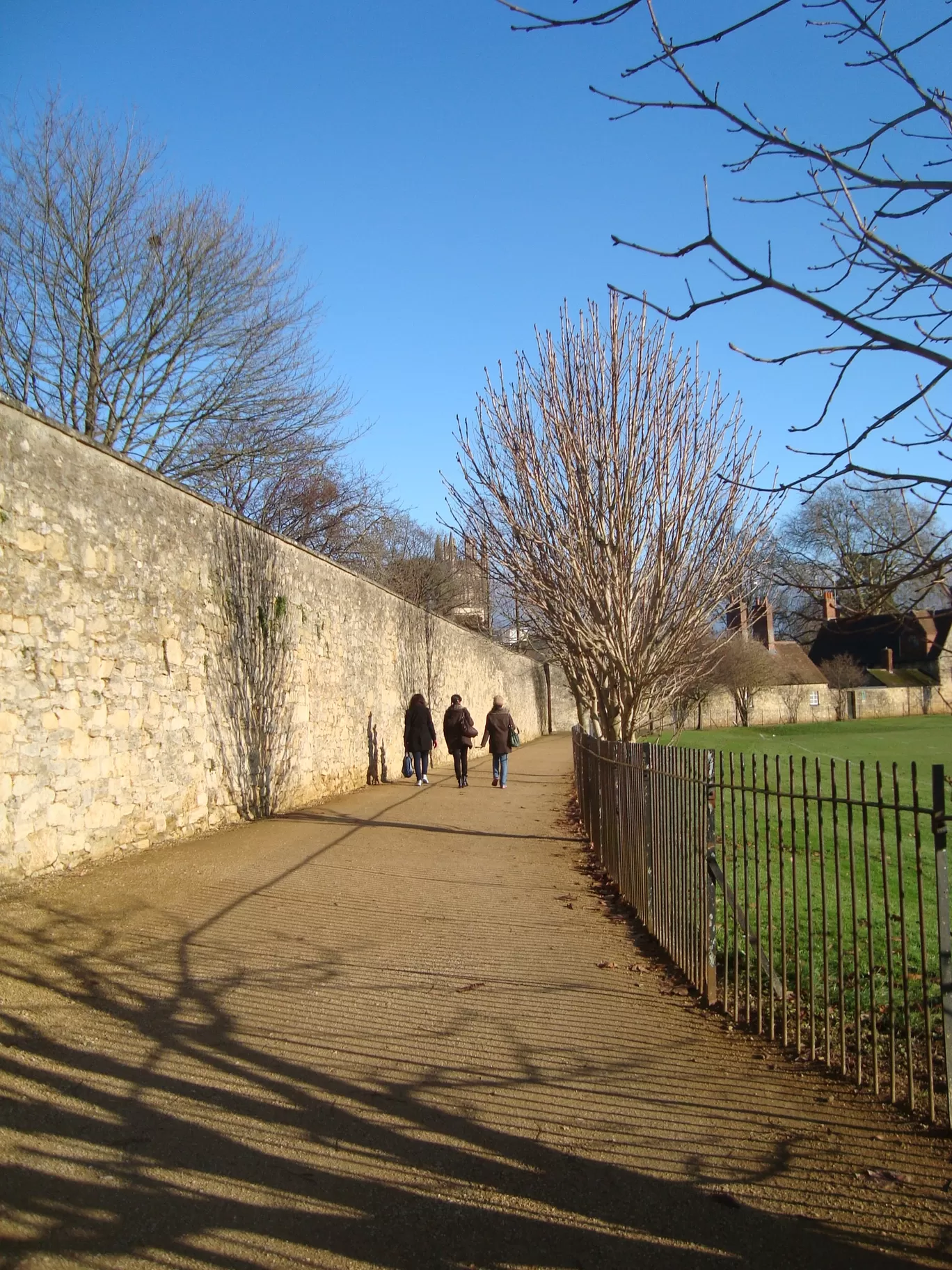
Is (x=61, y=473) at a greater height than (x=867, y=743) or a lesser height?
greater

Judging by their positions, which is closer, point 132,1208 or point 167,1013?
point 132,1208

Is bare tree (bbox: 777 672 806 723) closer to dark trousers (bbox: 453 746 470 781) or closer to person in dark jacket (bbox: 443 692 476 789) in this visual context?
dark trousers (bbox: 453 746 470 781)

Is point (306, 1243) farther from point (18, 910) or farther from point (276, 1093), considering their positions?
point (18, 910)

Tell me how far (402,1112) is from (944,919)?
2255 mm

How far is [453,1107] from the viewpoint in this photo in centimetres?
412

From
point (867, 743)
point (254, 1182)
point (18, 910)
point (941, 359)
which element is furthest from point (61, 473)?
point (867, 743)

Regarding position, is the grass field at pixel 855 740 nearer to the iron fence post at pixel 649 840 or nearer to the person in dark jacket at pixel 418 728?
the person in dark jacket at pixel 418 728

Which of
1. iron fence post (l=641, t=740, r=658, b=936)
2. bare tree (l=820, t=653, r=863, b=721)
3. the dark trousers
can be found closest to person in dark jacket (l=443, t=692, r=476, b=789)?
the dark trousers

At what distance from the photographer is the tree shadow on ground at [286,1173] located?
307 cm

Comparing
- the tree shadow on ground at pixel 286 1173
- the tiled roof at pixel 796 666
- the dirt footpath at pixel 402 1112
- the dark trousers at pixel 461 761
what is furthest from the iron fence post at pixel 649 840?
the tiled roof at pixel 796 666

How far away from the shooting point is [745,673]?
153 feet

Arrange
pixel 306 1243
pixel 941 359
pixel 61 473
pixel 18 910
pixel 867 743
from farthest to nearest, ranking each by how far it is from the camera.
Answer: pixel 867 743 → pixel 61 473 → pixel 18 910 → pixel 306 1243 → pixel 941 359

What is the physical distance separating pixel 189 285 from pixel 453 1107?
689 inches

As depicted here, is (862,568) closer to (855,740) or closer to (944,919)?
(944,919)
